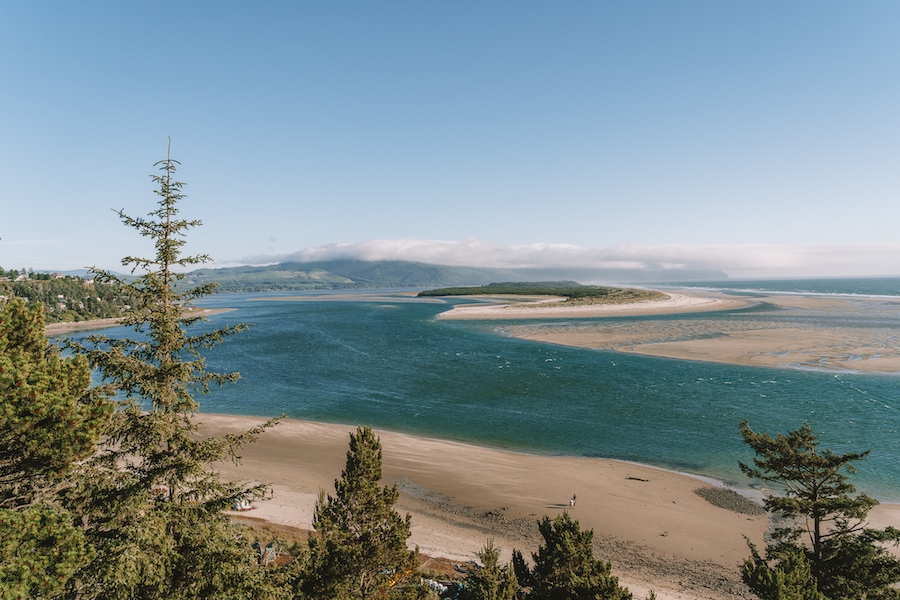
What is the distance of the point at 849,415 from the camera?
134ft

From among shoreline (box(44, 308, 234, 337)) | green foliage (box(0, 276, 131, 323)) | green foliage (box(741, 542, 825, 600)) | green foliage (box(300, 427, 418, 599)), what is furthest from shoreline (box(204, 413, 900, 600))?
green foliage (box(0, 276, 131, 323))

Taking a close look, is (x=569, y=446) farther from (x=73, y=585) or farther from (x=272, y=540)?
(x=73, y=585)

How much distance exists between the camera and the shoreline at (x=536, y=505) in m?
21.9

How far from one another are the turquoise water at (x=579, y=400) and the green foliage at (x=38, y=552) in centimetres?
3244

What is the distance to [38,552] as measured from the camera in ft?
25.1

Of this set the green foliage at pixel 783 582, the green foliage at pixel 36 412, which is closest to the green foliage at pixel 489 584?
Answer: the green foliage at pixel 783 582

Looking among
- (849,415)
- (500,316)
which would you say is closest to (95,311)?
(500,316)

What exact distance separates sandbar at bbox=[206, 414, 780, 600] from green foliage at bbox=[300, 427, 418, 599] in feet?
28.6

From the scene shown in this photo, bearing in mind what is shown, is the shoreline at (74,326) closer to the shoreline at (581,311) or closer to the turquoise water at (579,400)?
the turquoise water at (579,400)

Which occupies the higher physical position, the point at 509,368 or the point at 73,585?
the point at 73,585

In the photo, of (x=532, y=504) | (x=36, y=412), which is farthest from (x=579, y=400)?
(x=36, y=412)

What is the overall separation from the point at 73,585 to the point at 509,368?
57.3 m

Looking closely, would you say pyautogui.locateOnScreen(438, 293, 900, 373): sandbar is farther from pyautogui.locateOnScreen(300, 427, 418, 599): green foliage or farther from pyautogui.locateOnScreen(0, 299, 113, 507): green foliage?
pyautogui.locateOnScreen(0, 299, 113, 507): green foliage

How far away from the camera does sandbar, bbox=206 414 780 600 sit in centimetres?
2188
